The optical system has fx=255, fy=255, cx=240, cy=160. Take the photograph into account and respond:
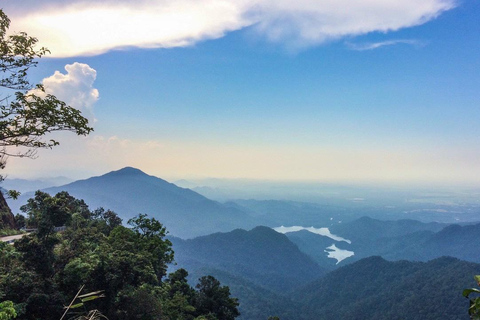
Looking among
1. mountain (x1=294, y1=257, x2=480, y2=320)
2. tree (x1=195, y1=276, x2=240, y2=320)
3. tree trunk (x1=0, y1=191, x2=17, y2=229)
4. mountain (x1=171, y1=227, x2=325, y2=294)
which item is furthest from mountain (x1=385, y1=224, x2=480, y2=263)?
tree trunk (x1=0, y1=191, x2=17, y2=229)

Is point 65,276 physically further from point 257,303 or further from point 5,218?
point 257,303

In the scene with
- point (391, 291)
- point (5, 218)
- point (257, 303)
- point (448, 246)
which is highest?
point (5, 218)

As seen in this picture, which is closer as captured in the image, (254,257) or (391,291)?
(391,291)

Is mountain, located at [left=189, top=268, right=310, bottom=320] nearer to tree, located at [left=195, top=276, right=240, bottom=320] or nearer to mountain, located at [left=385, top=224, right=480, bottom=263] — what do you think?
tree, located at [left=195, top=276, right=240, bottom=320]

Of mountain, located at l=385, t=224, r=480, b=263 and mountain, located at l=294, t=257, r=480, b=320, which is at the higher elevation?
mountain, located at l=294, t=257, r=480, b=320

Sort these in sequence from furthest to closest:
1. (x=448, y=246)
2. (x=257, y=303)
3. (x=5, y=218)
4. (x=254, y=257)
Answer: (x=448, y=246)
(x=254, y=257)
(x=257, y=303)
(x=5, y=218)

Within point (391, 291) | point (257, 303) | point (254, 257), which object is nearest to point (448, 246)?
point (391, 291)
